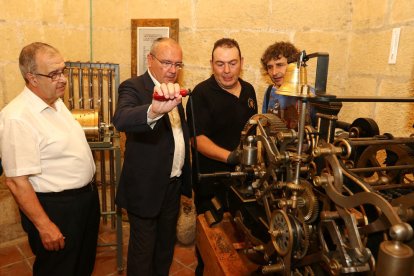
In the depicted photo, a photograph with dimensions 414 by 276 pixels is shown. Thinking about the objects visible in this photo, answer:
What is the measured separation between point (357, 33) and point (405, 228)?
8.85ft

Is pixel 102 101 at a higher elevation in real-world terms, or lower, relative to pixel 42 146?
higher

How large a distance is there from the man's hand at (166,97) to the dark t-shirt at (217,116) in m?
0.84

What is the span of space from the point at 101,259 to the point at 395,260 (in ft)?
9.17

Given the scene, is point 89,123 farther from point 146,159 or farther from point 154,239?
point 154,239

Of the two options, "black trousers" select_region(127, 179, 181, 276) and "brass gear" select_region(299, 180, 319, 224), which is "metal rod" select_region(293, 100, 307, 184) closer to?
"brass gear" select_region(299, 180, 319, 224)

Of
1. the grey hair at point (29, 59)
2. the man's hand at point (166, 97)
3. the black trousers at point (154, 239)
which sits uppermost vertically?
the grey hair at point (29, 59)

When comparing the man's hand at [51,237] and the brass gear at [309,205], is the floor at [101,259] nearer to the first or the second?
the man's hand at [51,237]

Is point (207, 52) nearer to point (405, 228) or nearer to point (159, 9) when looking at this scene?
point (159, 9)

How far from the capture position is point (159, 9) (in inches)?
124

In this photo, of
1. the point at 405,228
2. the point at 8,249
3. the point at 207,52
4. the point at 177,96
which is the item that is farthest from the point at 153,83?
the point at 8,249

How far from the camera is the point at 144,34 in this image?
320 cm

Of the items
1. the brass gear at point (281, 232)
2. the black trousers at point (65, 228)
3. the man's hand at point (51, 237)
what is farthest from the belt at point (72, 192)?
the brass gear at point (281, 232)

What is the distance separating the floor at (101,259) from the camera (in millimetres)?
2863

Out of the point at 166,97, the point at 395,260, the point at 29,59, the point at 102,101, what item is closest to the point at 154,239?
the point at 166,97
